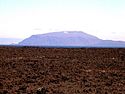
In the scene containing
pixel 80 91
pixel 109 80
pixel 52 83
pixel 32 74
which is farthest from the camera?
pixel 32 74

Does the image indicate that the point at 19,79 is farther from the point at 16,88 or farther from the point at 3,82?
the point at 16,88

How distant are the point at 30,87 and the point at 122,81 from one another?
745 cm

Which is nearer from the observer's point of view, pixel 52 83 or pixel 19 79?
pixel 52 83

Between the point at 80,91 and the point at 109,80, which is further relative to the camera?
the point at 109,80

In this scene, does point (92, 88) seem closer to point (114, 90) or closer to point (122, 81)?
point (114, 90)

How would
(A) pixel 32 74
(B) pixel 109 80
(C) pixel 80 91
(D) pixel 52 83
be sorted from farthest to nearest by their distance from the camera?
1. (A) pixel 32 74
2. (B) pixel 109 80
3. (D) pixel 52 83
4. (C) pixel 80 91

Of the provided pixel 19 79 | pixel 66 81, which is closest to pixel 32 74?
pixel 19 79

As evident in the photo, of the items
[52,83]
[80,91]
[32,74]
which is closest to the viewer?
[80,91]

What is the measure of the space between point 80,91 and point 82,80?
4.54 meters

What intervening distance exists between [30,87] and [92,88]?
4.19 m

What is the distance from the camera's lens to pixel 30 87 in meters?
20.1

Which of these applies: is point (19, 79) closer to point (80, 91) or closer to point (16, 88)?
point (16, 88)

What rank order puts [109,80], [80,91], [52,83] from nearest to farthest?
[80,91] → [52,83] → [109,80]

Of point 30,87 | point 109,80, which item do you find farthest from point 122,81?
point 30,87
